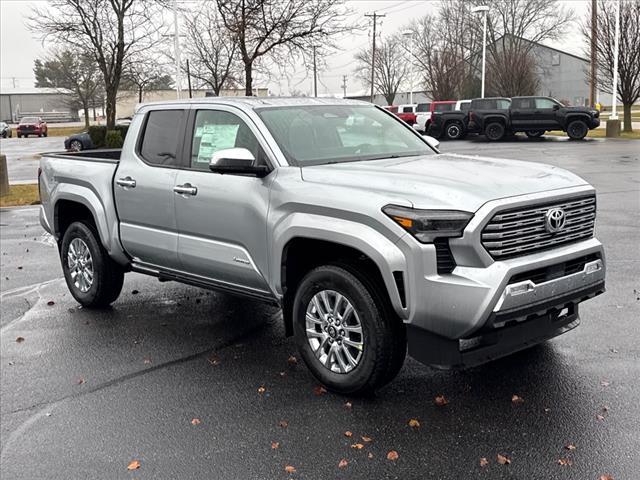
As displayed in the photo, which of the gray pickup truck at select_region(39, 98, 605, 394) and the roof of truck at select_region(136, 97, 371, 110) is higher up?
the roof of truck at select_region(136, 97, 371, 110)

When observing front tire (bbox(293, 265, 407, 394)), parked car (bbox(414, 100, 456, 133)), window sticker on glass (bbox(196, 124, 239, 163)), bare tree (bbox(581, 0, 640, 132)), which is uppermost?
bare tree (bbox(581, 0, 640, 132))

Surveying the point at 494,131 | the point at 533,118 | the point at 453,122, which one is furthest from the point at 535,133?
the point at 453,122

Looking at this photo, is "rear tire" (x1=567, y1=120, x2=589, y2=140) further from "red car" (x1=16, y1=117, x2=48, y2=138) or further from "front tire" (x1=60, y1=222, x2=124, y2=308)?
"red car" (x1=16, y1=117, x2=48, y2=138)

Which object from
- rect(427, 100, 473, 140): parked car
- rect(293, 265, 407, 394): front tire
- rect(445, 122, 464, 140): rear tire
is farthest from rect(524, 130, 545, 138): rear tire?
rect(293, 265, 407, 394): front tire

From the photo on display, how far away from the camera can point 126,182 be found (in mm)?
6160

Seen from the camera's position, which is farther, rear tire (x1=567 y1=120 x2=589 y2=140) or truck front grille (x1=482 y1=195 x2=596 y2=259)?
rear tire (x1=567 y1=120 x2=589 y2=140)

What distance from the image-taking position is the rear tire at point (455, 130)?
35.2 m

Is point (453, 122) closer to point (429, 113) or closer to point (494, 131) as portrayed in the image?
point (429, 113)

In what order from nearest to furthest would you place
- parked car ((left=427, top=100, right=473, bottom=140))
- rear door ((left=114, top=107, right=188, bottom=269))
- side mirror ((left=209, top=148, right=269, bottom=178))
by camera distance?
side mirror ((left=209, top=148, right=269, bottom=178)) < rear door ((left=114, top=107, right=188, bottom=269)) < parked car ((left=427, top=100, right=473, bottom=140))

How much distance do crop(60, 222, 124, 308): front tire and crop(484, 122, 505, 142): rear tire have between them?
28.1 m

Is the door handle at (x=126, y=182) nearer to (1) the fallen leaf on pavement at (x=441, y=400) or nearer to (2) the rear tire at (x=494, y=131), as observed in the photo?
(1) the fallen leaf on pavement at (x=441, y=400)

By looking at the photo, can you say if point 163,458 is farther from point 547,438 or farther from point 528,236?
point 528,236

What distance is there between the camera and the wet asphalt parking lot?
3783 millimetres

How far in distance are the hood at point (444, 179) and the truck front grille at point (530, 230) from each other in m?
0.11
